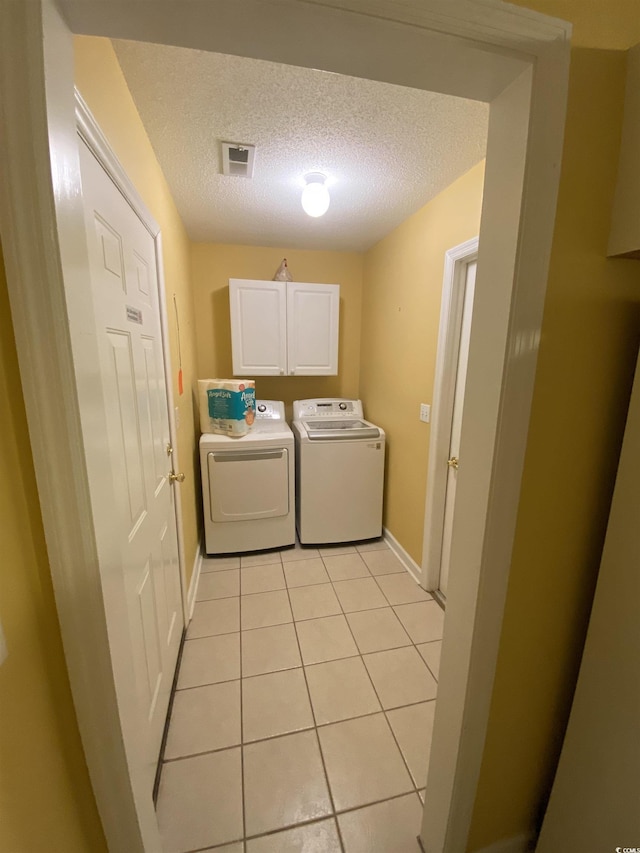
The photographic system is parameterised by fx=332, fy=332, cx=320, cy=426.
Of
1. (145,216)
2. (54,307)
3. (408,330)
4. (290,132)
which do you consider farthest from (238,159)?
(54,307)

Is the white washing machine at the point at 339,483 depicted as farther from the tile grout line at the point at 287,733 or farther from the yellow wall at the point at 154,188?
the tile grout line at the point at 287,733

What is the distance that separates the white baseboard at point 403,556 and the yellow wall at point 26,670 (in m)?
2.01

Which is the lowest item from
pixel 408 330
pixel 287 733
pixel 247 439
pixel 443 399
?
pixel 287 733

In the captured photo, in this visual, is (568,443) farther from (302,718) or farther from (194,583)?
(194,583)

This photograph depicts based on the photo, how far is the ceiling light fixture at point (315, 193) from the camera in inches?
67.8

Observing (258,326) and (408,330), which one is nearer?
(408,330)

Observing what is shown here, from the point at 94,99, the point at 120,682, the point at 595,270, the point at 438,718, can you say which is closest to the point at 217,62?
the point at 94,99

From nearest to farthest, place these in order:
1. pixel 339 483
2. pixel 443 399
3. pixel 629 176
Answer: pixel 629 176 → pixel 443 399 → pixel 339 483

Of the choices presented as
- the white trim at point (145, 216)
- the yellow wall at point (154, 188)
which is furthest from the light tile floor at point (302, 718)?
the yellow wall at point (154, 188)

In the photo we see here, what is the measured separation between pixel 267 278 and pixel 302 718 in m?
2.97

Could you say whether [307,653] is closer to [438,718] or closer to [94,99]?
[438,718]

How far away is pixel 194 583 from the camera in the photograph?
2160 millimetres

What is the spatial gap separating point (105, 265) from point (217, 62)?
2.56ft

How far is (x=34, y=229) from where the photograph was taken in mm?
489
